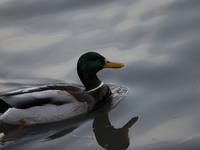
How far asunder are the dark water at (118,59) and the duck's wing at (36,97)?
39 cm

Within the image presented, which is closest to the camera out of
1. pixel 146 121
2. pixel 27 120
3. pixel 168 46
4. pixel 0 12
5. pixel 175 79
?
pixel 146 121

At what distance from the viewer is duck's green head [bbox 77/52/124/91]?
6.62m

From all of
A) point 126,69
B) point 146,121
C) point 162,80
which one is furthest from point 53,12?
point 146,121

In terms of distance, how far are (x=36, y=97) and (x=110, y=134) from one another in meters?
1.51

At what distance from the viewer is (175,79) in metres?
6.82

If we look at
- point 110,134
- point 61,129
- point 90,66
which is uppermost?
point 90,66

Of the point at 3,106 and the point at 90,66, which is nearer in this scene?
the point at 3,106

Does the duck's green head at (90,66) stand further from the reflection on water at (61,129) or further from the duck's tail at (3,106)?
the duck's tail at (3,106)

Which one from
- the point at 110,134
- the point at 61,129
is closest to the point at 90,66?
the point at 61,129

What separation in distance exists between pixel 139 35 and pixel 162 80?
6.32 feet

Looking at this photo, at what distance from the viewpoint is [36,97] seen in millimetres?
6254

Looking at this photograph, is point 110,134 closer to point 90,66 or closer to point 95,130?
point 95,130

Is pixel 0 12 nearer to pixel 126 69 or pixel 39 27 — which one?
pixel 39 27

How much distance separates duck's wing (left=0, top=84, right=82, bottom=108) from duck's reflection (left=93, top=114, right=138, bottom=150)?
0.68 m
